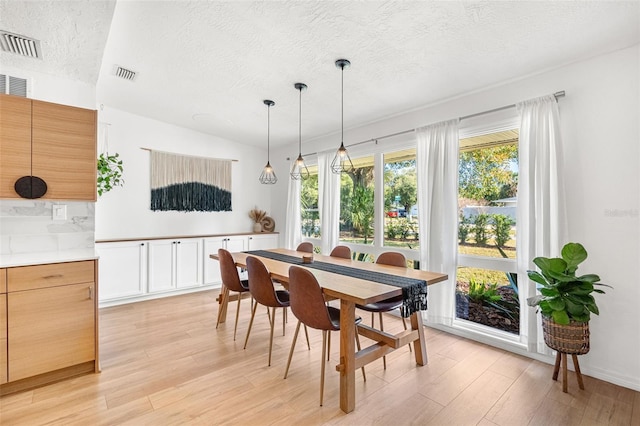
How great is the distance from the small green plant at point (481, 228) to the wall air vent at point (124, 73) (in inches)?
161

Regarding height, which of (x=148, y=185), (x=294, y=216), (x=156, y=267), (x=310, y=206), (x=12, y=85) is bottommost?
(x=156, y=267)

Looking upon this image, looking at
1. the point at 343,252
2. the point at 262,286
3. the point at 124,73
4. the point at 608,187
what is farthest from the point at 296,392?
the point at 124,73

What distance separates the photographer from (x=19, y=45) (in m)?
2.47

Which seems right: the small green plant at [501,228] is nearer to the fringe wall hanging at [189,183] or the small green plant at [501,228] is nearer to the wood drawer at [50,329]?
the wood drawer at [50,329]

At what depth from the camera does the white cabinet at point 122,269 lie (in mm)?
4086

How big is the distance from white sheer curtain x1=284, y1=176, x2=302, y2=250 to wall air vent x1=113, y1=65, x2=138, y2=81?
2.74 meters

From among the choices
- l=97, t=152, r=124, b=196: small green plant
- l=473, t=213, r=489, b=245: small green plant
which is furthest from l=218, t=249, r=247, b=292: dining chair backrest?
l=473, t=213, r=489, b=245: small green plant

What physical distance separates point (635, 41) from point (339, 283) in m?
2.85

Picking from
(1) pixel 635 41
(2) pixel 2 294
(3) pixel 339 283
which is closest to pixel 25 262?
(2) pixel 2 294

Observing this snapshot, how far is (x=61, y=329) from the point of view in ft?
7.68

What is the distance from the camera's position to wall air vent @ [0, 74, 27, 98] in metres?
2.63

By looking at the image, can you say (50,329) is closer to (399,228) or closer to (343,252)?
(343,252)

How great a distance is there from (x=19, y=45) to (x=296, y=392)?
140 inches

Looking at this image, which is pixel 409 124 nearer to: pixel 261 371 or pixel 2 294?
pixel 261 371
